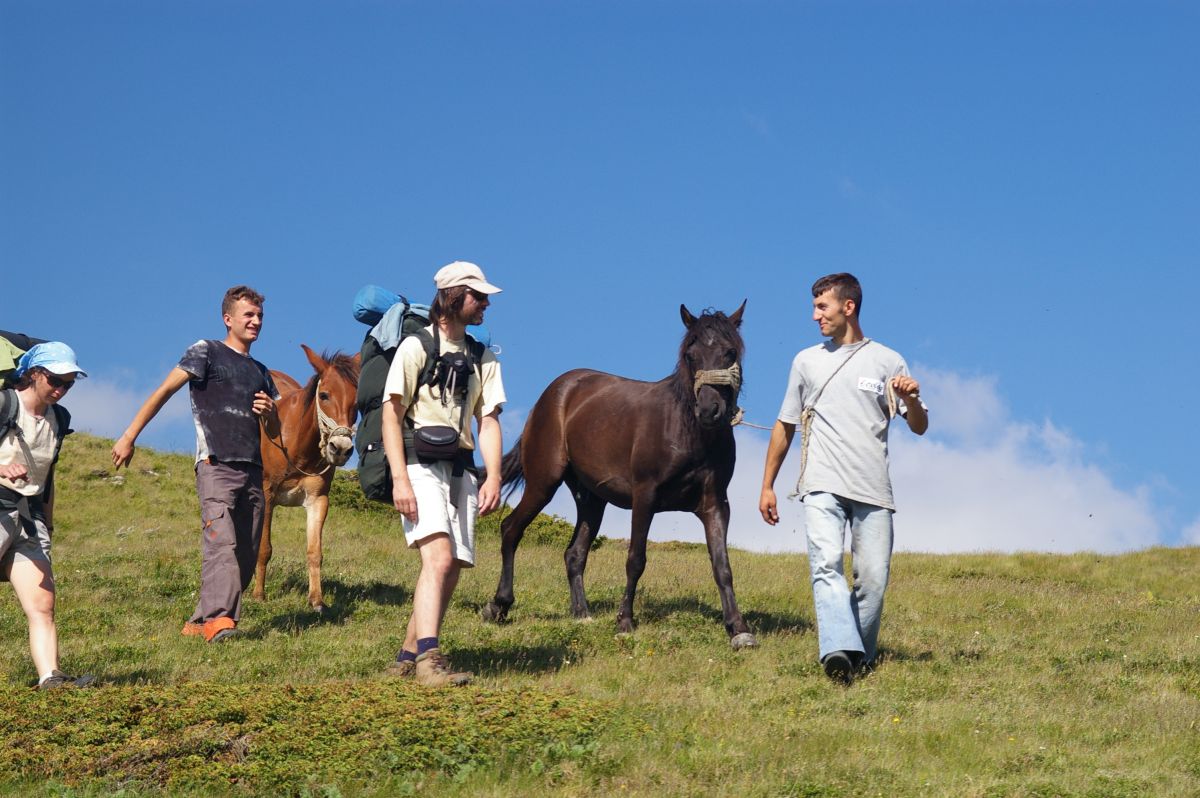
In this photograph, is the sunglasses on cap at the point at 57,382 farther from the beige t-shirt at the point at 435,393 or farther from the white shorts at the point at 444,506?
the white shorts at the point at 444,506

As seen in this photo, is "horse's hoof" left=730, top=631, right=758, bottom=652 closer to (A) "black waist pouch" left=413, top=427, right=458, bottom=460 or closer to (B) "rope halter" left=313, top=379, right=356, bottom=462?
(A) "black waist pouch" left=413, top=427, right=458, bottom=460

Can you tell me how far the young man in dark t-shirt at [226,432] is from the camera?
1005 cm

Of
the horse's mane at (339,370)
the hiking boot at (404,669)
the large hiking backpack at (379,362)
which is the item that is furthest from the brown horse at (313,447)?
the hiking boot at (404,669)

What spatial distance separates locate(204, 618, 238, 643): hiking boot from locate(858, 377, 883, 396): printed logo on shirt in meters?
5.28

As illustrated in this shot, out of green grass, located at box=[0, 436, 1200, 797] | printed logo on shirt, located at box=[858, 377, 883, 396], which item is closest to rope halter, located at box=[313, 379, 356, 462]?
green grass, located at box=[0, 436, 1200, 797]

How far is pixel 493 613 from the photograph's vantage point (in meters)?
11.5

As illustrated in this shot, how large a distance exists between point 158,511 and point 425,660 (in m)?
17.3

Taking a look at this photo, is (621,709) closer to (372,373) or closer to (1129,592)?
(372,373)

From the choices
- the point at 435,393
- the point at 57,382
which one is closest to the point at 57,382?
the point at 57,382

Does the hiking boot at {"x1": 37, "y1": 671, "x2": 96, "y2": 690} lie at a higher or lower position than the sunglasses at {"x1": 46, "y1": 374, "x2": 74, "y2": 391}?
lower

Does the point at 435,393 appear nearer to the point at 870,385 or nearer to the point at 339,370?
the point at 870,385

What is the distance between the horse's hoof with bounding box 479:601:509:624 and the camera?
11.5 metres

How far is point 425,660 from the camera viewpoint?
7461 mm

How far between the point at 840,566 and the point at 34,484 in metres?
5.16
